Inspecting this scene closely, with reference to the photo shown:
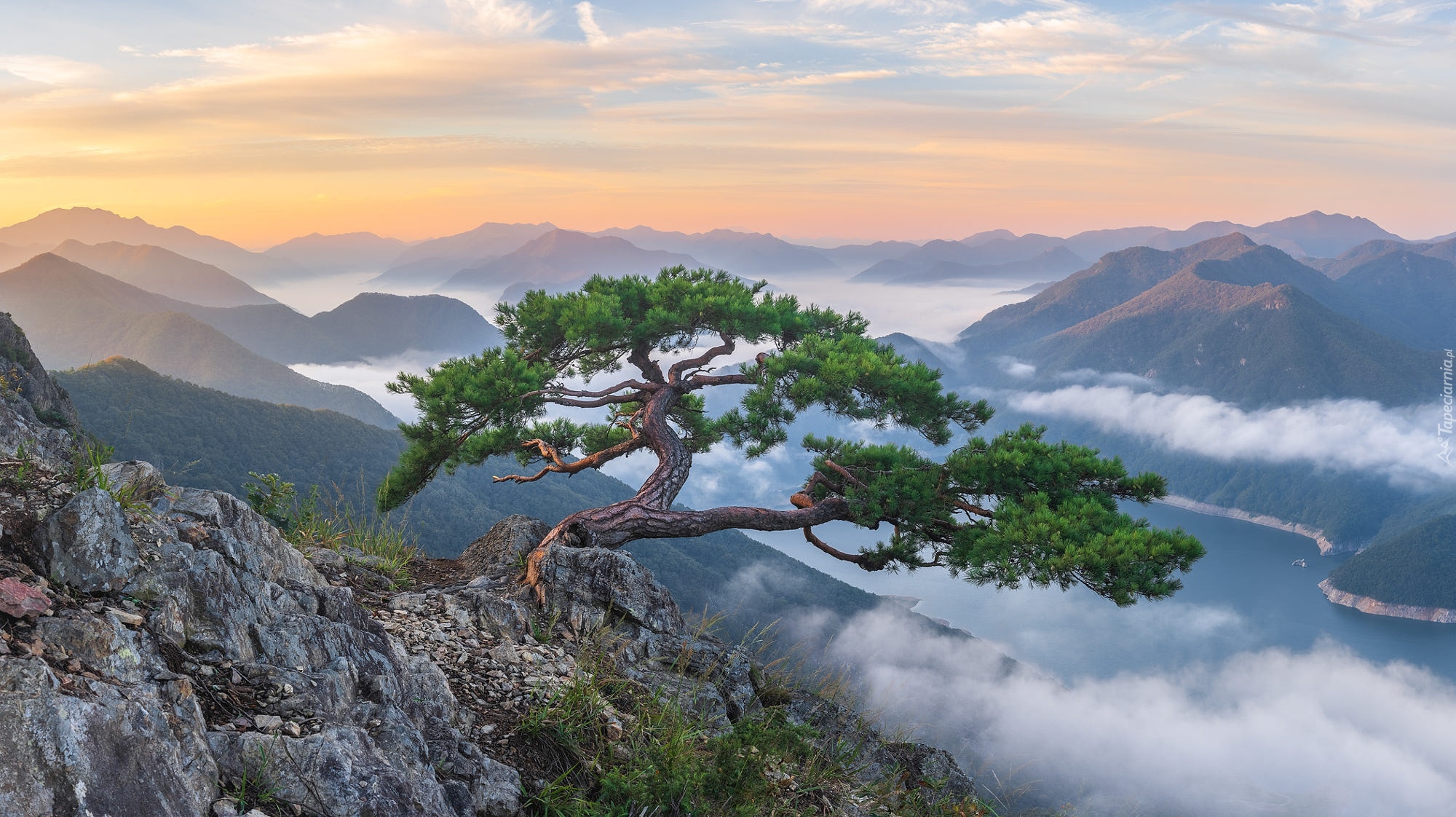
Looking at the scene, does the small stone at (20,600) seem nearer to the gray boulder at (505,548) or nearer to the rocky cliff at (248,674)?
the rocky cliff at (248,674)

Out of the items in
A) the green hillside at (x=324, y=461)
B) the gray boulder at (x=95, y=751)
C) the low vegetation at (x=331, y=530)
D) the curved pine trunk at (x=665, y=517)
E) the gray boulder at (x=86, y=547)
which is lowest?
the green hillside at (x=324, y=461)

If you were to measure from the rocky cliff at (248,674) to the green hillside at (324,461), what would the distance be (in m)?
63.7

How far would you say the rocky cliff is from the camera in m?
3.84

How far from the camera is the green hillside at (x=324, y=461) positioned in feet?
252

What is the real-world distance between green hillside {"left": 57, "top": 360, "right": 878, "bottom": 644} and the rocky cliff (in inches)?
2507

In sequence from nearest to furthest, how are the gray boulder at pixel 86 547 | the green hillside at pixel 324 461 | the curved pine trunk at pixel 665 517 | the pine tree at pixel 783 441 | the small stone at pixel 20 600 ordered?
the small stone at pixel 20 600 < the gray boulder at pixel 86 547 < the pine tree at pixel 783 441 < the curved pine trunk at pixel 665 517 < the green hillside at pixel 324 461

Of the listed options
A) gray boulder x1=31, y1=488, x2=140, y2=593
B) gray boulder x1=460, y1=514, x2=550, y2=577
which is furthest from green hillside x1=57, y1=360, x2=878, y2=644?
gray boulder x1=31, y1=488, x2=140, y2=593

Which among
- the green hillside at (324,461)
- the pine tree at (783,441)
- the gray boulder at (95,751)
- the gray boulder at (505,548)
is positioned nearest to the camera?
the gray boulder at (95,751)

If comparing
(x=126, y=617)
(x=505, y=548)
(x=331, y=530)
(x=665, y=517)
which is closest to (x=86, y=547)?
(x=126, y=617)

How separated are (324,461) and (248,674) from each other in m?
93.0

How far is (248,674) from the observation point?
502 centimetres

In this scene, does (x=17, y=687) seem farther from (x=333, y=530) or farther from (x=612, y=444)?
(x=612, y=444)

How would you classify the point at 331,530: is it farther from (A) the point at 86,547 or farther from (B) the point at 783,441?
(B) the point at 783,441

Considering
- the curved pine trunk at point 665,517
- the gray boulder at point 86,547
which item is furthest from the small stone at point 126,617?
the curved pine trunk at point 665,517
